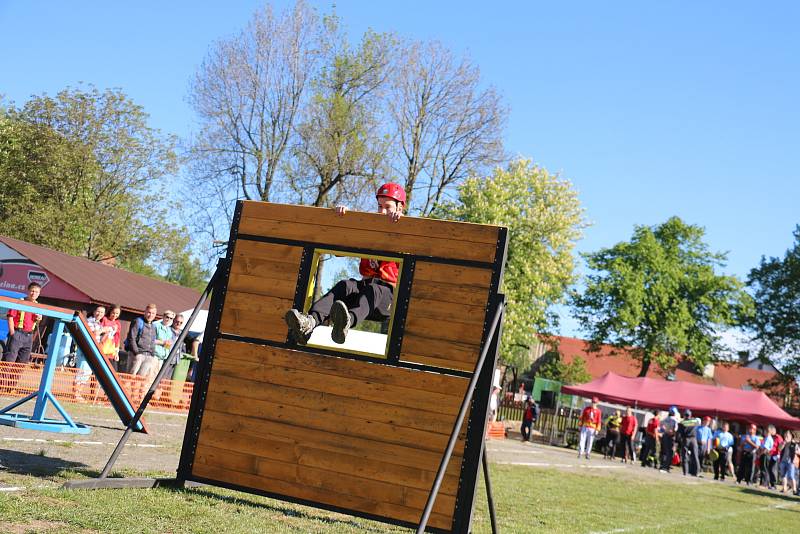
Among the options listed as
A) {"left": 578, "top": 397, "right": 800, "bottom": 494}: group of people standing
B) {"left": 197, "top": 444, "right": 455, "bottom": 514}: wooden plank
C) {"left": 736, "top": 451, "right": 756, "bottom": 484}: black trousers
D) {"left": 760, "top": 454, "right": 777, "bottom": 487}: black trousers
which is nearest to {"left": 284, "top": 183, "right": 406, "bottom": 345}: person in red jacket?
{"left": 197, "top": 444, "right": 455, "bottom": 514}: wooden plank

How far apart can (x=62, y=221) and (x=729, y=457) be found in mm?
34347

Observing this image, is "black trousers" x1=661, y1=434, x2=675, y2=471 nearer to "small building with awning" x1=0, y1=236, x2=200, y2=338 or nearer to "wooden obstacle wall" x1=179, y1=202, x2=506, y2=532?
"small building with awning" x1=0, y1=236, x2=200, y2=338

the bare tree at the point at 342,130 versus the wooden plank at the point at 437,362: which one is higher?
the bare tree at the point at 342,130

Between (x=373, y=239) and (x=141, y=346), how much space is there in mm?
9765

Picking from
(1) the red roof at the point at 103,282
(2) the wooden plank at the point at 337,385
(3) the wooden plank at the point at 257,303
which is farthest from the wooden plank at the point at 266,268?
(1) the red roof at the point at 103,282

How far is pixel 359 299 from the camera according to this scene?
7.06 metres

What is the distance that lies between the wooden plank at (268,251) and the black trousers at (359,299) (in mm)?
517

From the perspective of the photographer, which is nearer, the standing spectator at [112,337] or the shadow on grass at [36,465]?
the shadow on grass at [36,465]

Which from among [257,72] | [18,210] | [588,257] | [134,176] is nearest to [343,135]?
[257,72]

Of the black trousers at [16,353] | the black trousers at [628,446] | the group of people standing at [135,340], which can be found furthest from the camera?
the black trousers at [628,446]

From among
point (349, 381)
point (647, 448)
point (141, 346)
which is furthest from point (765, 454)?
point (349, 381)

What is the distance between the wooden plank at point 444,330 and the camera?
657 centimetres

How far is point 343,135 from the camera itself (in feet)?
118

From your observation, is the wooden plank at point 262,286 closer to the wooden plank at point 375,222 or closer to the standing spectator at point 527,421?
the wooden plank at point 375,222
